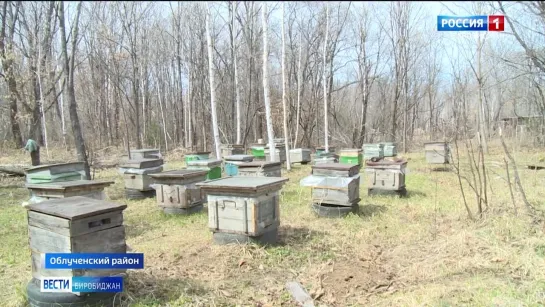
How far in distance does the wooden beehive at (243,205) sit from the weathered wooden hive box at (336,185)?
175 cm

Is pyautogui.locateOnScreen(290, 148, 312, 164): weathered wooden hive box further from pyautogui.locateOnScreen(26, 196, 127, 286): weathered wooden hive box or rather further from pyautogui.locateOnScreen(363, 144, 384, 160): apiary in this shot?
pyautogui.locateOnScreen(26, 196, 127, 286): weathered wooden hive box

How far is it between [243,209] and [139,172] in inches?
175

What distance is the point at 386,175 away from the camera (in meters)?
8.62

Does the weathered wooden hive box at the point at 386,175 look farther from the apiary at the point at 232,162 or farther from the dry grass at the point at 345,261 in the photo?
the apiary at the point at 232,162

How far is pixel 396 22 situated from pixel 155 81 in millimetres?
17474

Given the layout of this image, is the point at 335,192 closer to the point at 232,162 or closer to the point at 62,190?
the point at 232,162

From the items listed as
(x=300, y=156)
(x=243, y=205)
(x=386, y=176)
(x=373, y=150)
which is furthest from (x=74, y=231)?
(x=373, y=150)

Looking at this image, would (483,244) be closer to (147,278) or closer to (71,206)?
(147,278)

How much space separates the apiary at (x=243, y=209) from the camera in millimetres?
4781

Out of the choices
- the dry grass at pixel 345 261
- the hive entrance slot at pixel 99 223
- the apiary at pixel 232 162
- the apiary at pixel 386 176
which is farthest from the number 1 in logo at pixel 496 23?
the apiary at pixel 232 162

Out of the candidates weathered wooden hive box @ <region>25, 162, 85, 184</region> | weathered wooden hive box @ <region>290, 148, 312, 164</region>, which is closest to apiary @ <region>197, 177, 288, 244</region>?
weathered wooden hive box @ <region>25, 162, 85, 184</region>

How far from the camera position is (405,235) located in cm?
576

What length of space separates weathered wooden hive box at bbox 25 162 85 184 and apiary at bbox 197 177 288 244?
3007 millimetres

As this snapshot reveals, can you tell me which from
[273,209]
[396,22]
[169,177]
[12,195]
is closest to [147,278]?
[273,209]
